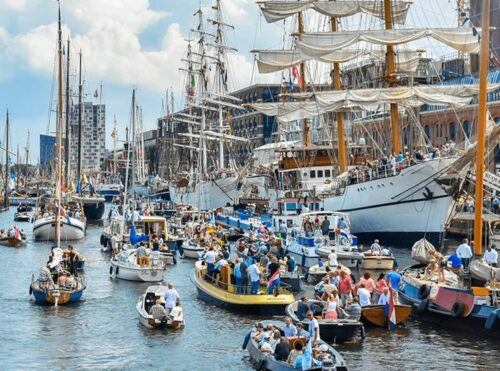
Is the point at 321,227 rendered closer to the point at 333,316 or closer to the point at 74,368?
the point at 333,316

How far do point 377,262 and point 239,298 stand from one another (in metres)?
14.0

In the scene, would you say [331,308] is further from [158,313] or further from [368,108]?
[368,108]

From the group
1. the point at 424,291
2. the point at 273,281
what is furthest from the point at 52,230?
the point at 424,291

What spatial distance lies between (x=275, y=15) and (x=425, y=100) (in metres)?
19.7

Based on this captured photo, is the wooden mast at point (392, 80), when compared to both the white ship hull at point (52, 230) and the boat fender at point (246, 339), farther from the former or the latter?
the boat fender at point (246, 339)

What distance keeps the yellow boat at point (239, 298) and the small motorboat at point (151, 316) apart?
2.77 m

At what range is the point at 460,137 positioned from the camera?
94188 millimetres

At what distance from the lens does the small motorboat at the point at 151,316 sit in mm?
31281

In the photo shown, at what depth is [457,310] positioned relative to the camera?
29.3 m

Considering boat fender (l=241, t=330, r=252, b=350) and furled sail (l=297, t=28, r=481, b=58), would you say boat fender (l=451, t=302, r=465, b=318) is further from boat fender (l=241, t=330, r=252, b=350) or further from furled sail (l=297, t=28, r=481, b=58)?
furled sail (l=297, t=28, r=481, b=58)

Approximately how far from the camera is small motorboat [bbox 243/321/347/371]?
2206 cm

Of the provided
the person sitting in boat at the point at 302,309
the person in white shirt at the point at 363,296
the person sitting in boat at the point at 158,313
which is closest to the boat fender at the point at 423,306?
the person in white shirt at the point at 363,296

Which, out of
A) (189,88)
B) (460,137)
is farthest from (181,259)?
Result: (189,88)

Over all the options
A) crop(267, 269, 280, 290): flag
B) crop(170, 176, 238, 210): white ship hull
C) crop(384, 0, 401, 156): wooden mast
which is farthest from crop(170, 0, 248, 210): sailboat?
crop(267, 269, 280, 290): flag
